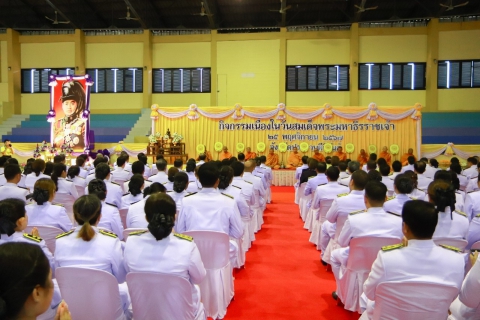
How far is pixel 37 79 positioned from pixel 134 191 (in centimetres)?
1730

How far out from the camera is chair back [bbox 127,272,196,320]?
7.36ft

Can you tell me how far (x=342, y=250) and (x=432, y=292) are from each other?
4.75 feet

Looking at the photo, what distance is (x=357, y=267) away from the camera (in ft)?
10.8

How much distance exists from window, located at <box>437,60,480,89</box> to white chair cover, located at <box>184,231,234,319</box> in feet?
53.9

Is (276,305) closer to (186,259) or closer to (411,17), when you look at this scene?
(186,259)

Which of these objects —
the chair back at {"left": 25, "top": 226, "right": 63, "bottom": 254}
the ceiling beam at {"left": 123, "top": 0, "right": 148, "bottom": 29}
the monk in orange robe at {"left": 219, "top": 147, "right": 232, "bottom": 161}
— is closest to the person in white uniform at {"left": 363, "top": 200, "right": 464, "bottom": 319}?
the chair back at {"left": 25, "top": 226, "right": 63, "bottom": 254}

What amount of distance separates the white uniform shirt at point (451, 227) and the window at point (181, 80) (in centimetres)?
1580

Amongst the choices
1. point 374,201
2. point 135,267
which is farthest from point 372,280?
point 135,267

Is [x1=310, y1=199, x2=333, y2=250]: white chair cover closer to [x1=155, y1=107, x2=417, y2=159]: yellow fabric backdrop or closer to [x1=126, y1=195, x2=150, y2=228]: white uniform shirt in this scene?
[x1=126, y1=195, x2=150, y2=228]: white uniform shirt

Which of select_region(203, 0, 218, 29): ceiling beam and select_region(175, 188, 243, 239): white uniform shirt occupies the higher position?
select_region(203, 0, 218, 29): ceiling beam

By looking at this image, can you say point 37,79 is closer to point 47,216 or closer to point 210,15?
point 210,15

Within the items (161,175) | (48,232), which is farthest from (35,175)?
(48,232)

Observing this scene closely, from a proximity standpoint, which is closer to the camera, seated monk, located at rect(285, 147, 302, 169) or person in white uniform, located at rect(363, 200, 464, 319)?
person in white uniform, located at rect(363, 200, 464, 319)

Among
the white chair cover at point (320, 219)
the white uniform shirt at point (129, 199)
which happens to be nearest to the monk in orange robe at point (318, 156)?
the white chair cover at point (320, 219)
